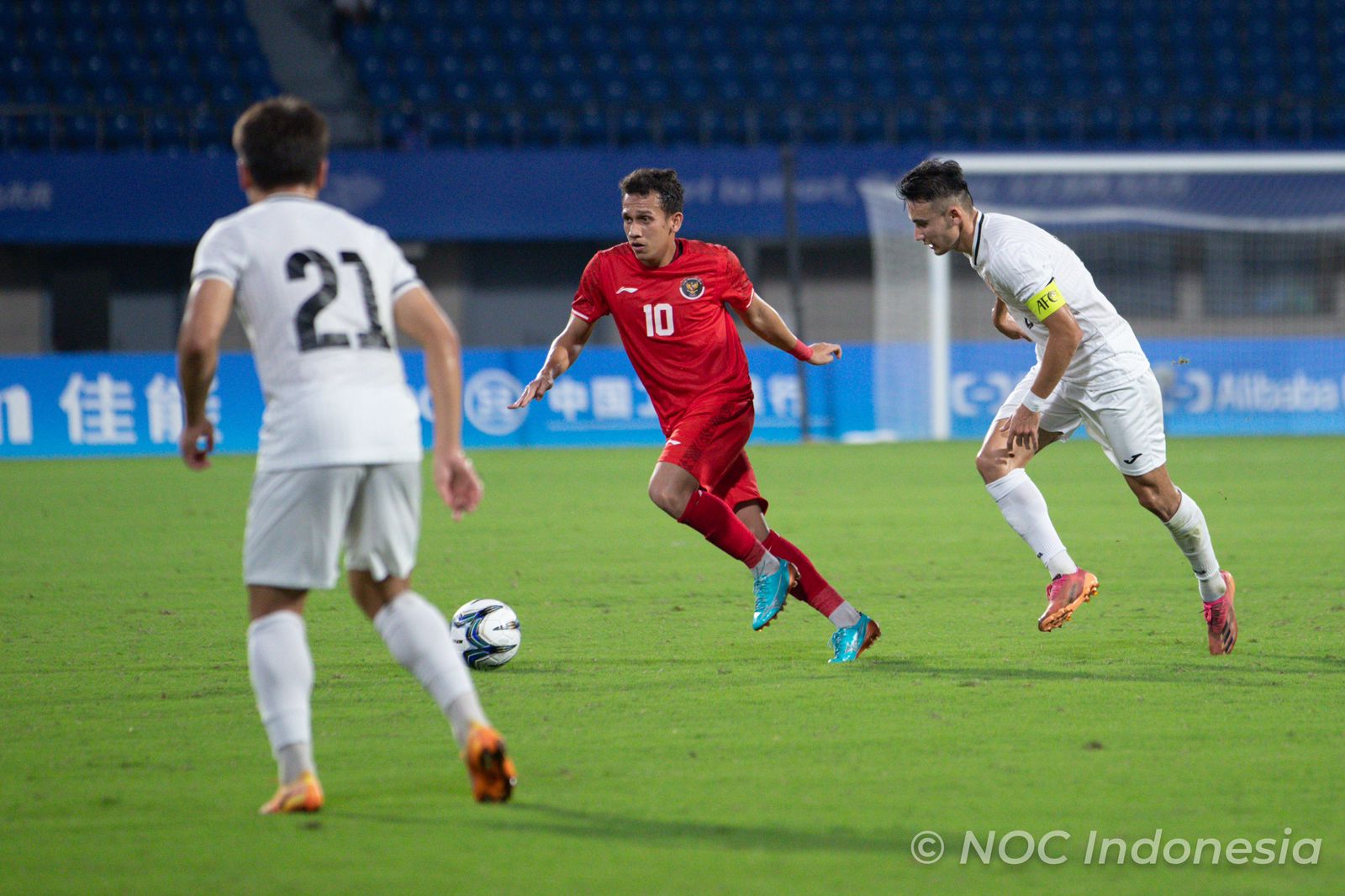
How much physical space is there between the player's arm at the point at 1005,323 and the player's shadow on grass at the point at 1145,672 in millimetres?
1510

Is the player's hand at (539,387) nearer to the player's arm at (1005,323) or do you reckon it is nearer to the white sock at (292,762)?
the player's arm at (1005,323)

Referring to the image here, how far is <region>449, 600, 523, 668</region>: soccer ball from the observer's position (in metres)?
5.36

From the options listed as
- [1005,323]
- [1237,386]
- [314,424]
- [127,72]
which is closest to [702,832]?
[314,424]

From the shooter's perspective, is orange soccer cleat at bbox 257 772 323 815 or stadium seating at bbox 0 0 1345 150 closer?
orange soccer cleat at bbox 257 772 323 815

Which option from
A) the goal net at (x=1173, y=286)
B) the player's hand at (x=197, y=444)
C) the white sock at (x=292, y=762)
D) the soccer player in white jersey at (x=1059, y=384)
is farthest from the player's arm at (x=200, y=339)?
the goal net at (x=1173, y=286)

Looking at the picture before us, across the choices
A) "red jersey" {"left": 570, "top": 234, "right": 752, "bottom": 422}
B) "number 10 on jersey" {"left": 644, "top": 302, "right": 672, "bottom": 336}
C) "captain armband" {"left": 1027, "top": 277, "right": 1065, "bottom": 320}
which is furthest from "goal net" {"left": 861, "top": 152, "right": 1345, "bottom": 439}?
"captain armband" {"left": 1027, "top": 277, "right": 1065, "bottom": 320}

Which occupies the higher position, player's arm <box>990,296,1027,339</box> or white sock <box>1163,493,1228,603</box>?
player's arm <box>990,296,1027,339</box>

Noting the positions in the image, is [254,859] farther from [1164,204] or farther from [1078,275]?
[1164,204]

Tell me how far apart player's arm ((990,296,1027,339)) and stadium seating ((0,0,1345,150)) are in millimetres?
15354

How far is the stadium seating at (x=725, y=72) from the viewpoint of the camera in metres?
21.4

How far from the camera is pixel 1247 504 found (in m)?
11.0

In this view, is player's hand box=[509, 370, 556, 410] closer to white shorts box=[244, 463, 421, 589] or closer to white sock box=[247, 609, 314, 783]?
white shorts box=[244, 463, 421, 589]

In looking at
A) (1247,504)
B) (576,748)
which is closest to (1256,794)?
(576,748)

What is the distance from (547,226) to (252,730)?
16.9m
